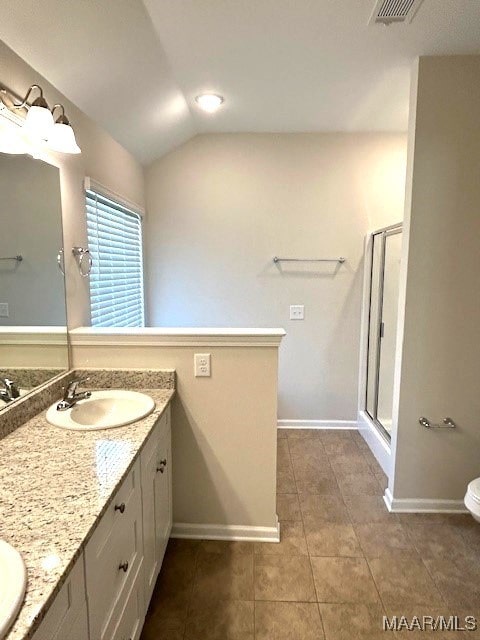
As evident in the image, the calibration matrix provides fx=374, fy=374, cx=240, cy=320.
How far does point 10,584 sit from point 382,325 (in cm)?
289

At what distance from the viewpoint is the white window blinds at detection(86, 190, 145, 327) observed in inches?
88.8

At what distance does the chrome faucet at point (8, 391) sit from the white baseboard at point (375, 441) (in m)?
2.18

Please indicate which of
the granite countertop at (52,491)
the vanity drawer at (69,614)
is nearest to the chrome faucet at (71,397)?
the granite countertop at (52,491)

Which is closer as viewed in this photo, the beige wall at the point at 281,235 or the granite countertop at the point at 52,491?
the granite countertop at the point at 52,491

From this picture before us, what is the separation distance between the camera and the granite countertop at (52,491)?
759 millimetres

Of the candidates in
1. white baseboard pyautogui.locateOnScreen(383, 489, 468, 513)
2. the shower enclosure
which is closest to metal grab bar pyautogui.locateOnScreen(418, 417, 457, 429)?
white baseboard pyautogui.locateOnScreen(383, 489, 468, 513)

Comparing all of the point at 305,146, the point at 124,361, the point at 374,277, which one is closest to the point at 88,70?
the point at 124,361

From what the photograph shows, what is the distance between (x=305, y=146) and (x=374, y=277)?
1.25 m

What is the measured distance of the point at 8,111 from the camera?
1.42 meters

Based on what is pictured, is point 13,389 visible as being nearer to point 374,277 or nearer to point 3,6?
point 3,6

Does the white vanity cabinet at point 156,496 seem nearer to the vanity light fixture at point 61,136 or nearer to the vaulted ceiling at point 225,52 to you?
the vanity light fixture at point 61,136

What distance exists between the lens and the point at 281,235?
10.6ft

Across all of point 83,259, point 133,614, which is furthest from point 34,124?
point 133,614

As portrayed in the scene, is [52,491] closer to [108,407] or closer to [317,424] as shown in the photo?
[108,407]
